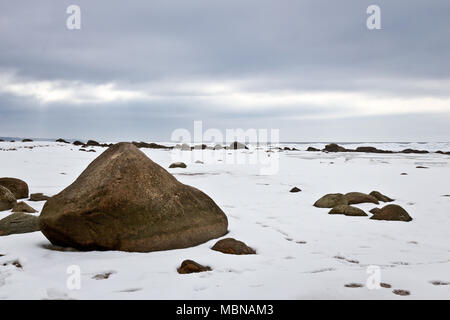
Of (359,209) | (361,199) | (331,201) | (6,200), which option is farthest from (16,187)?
(361,199)

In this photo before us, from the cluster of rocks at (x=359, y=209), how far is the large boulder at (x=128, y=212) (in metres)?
2.49

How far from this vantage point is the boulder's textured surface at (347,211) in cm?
612

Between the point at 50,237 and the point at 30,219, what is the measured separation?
3.16ft

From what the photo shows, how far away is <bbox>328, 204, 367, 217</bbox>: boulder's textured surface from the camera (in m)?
6.12

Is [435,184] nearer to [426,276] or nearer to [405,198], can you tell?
[405,198]

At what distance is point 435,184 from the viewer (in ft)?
32.9

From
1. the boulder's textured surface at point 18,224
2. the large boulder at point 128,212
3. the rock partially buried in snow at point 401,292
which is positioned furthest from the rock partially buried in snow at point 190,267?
the boulder's textured surface at point 18,224

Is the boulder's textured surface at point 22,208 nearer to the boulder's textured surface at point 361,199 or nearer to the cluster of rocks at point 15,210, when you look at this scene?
the cluster of rocks at point 15,210

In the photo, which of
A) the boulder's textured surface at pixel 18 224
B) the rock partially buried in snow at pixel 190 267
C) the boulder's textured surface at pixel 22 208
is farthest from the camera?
the boulder's textured surface at pixel 22 208

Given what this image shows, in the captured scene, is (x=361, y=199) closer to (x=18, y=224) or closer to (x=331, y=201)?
(x=331, y=201)

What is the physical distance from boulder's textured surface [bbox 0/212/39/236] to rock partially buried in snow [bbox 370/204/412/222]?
5.02 metres

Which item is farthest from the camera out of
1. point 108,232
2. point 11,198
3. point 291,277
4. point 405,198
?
point 405,198
